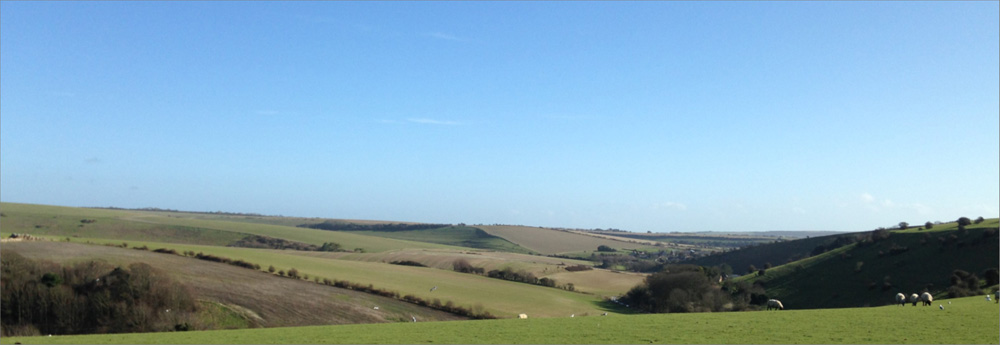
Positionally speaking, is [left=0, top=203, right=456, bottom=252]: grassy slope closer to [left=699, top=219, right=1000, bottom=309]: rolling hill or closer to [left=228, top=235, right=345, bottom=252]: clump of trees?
[left=228, top=235, right=345, bottom=252]: clump of trees

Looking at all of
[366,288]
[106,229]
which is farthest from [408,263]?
[106,229]

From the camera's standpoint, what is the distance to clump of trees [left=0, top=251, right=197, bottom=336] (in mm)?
40562

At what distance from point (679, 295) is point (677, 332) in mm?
46817

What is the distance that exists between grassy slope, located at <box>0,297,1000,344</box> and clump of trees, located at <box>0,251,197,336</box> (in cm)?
1844

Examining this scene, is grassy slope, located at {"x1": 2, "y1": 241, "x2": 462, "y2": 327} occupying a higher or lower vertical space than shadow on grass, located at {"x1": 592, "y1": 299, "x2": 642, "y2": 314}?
higher

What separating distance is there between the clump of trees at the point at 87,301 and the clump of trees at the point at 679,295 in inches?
1803

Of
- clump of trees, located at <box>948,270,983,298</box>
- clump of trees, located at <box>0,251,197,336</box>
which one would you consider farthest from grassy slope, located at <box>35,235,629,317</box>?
clump of trees, located at <box>948,270,983,298</box>

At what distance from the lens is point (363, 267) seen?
8275 cm

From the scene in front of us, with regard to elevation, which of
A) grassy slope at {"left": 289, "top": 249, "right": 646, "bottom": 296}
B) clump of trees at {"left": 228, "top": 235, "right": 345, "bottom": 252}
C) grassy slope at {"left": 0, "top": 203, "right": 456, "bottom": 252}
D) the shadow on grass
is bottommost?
the shadow on grass

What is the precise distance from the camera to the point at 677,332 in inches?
888

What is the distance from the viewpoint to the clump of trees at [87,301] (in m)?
40.6

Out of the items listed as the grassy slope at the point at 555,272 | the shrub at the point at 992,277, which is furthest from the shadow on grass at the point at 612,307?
the shrub at the point at 992,277

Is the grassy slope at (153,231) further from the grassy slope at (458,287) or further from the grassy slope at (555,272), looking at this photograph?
the grassy slope at (458,287)

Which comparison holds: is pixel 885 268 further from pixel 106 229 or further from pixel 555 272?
pixel 106 229
